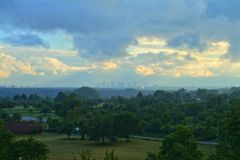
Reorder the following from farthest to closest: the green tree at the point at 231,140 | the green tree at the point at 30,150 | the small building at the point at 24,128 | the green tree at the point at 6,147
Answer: the small building at the point at 24,128 → the green tree at the point at 30,150 → the green tree at the point at 6,147 → the green tree at the point at 231,140

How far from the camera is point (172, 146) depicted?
42844 mm

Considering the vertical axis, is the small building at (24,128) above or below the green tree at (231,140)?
below

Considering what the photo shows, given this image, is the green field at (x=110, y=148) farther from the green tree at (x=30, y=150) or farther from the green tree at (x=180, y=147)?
the green tree at (x=30, y=150)

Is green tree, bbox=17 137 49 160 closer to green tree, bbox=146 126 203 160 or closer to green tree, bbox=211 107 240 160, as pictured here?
green tree, bbox=146 126 203 160

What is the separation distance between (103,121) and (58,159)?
34068mm

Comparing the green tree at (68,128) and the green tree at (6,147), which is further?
the green tree at (68,128)

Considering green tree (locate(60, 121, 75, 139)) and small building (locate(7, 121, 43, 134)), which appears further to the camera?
small building (locate(7, 121, 43, 134))

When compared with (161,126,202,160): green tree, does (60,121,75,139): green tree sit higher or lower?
lower

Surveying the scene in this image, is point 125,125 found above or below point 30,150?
below

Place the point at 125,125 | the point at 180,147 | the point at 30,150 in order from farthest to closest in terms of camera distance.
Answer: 1. the point at 125,125
2. the point at 180,147
3. the point at 30,150

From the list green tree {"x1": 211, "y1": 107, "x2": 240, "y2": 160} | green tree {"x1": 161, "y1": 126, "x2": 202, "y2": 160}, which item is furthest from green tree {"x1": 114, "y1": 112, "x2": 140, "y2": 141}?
green tree {"x1": 211, "y1": 107, "x2": 240, "y2": 160}

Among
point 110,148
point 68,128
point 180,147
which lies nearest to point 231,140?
point 180,147

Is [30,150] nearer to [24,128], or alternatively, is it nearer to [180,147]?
[180,147]

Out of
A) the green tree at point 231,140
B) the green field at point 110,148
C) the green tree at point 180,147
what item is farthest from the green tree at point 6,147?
the green field at point 110,148
